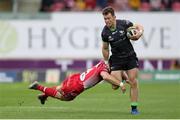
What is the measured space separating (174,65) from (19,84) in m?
5.79

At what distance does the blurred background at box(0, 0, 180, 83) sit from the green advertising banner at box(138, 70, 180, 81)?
36.4 inches

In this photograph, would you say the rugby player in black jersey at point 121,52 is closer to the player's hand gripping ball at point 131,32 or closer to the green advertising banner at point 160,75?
the player's hand gripping ball at point 131,32

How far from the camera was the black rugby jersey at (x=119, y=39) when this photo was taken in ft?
50.5

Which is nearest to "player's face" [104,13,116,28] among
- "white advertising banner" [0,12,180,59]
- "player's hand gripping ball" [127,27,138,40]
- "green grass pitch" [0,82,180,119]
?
"player's hand gripping ball" [127,27,138,40]

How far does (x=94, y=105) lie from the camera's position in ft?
57.2

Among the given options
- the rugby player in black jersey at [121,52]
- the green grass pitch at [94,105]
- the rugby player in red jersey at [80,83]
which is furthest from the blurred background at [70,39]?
→ the rugby player in black jersey at [121,52]

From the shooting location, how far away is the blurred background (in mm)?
27344

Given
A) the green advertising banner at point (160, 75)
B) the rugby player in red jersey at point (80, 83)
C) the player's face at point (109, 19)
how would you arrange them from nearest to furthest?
the player's face at point (109, 19) → the rugby player in red jersey at point (80, 83) → the green advertising banner at point (160, 75)

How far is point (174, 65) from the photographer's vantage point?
27.6 m

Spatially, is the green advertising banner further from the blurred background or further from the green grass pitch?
the green grass pitch

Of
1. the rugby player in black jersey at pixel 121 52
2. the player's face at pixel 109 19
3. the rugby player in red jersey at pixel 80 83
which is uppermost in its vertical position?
the player's face at pixel 109 19

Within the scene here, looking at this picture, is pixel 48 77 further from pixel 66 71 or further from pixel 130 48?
pixel 130 48

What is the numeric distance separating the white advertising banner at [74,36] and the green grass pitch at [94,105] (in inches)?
161

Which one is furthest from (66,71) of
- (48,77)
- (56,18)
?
(56,18)
